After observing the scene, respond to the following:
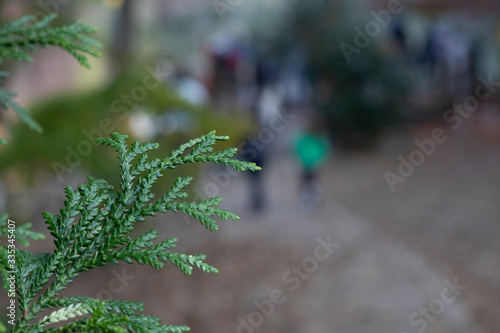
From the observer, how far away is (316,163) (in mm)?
9883

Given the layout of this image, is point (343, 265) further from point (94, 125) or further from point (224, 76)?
point (224, 76)

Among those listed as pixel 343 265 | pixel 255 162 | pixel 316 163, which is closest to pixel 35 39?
pixel 343 265

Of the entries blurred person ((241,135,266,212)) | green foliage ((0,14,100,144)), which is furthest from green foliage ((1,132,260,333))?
blurred person ((241,135,266,212))

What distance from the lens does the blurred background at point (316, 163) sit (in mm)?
6711

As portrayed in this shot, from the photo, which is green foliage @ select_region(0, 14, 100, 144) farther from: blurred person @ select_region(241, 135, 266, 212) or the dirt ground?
blurred person @ select_region(241, 135, 266, 212)

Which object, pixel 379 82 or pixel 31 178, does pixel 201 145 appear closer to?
pixel 31 178

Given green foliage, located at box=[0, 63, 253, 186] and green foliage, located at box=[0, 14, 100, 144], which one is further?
green foliage, located at box=[0, 63, 253, 186]

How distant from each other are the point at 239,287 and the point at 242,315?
2.26ft

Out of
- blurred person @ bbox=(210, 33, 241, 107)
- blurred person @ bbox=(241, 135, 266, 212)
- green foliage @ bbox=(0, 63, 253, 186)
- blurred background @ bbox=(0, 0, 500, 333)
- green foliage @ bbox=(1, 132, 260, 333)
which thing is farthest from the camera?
blurred person @ bbox=(210, 33, 241, 107)

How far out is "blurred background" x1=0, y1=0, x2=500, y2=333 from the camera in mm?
6711

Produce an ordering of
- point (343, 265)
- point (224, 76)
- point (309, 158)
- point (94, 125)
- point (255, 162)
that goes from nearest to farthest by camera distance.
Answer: point (94, 125) → point (343, 265) → point (255, 162) → point (309, 158) → point (224, 76)

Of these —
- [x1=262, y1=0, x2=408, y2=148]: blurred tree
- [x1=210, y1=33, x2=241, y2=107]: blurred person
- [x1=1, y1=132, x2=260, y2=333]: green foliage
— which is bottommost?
[x1=1, y1=132, x2=260, y2=333]: green foliage

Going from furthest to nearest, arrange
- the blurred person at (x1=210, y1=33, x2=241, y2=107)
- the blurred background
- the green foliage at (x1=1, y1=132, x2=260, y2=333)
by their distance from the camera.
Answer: the blurred person at (x1=210, y1=33, x2=241, y2=107)
the blurred background
the green foliage at (x1=1, y1=132, x2=260, y2=333)

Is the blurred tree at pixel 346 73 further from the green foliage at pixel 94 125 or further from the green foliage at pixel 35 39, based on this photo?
the green foliage at pixel 35 39
